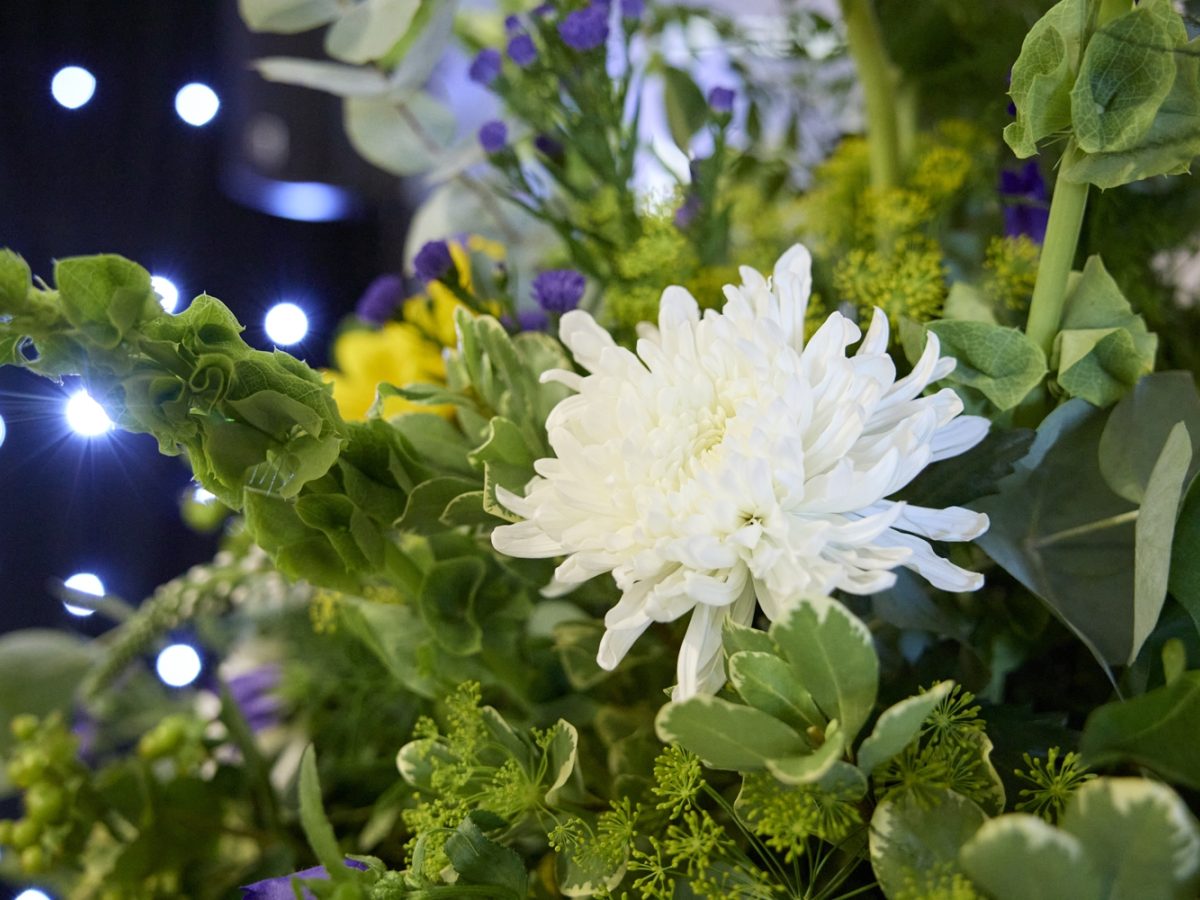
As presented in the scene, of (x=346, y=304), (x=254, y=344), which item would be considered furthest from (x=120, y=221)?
(x=254, y=344)

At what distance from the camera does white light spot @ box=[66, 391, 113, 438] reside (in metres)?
0.26

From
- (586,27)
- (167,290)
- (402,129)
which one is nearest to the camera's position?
(167,290)

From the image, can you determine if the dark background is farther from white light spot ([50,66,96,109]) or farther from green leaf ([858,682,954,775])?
green leaf ([858,682,954,775])

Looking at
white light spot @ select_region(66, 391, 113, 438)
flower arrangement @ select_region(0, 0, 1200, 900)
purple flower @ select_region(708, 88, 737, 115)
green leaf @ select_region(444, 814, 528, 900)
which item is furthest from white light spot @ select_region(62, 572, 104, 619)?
purple flower @ select_region(708, 88, 737, 115)

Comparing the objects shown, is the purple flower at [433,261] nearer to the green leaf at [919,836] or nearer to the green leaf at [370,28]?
the green leaf at [370,28]

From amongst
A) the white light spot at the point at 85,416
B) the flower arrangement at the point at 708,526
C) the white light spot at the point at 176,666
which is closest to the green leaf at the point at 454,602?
the flower arrangement at the point at 708,526

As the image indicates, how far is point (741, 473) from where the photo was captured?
21cm

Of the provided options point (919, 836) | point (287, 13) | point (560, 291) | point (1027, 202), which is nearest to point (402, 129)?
point (287, 13)

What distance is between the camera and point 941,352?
266mm

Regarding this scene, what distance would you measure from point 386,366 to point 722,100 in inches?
9.6

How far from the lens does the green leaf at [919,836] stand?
21cm

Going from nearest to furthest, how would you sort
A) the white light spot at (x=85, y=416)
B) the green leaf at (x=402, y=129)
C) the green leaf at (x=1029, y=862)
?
1. the green leaf at (x=1029, y=862)
2. the white light spot at (x=85, y=416)
3. the green leaf at (x=402, y=129)

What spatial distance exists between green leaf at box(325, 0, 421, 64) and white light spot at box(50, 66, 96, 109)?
10 centimetres

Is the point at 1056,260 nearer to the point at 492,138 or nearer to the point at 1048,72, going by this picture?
the point at 1048,72
